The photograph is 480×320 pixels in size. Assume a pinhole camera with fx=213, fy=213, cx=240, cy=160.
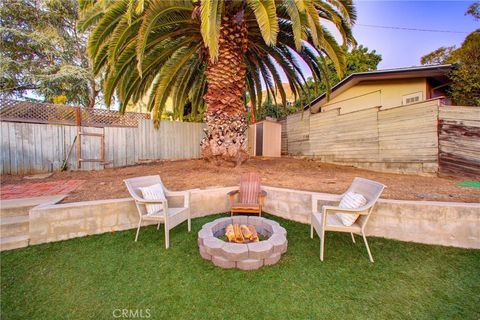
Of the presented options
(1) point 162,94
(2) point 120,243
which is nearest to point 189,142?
(1) point 162,94

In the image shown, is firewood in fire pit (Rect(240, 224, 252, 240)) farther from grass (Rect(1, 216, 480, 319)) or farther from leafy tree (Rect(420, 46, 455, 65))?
leafy tree (Rect(420, 46, 455, 65))

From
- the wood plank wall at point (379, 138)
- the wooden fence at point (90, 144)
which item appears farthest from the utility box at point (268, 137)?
the wooden fence at point (90, 144)

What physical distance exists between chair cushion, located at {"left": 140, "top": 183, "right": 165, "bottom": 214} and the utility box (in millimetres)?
8501

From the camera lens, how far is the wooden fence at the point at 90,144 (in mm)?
6691

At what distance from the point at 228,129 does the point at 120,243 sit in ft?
13.8

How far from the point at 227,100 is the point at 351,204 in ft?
15.2

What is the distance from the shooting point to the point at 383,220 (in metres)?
3.54

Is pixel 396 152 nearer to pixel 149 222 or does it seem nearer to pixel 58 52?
pixel 149 222

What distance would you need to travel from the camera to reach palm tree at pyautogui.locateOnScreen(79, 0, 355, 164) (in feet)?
14.7

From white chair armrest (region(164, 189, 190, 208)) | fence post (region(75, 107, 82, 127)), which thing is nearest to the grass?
white chair armrest (region(164, 189, 190, 208))

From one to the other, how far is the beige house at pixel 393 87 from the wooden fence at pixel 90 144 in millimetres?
6740

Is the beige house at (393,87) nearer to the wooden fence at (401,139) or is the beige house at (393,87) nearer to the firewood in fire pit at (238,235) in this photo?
the wooden fence at (401,139)

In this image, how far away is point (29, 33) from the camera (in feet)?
42.3

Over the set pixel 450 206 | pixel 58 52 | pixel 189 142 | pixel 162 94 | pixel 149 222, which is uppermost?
pixel 58 52
